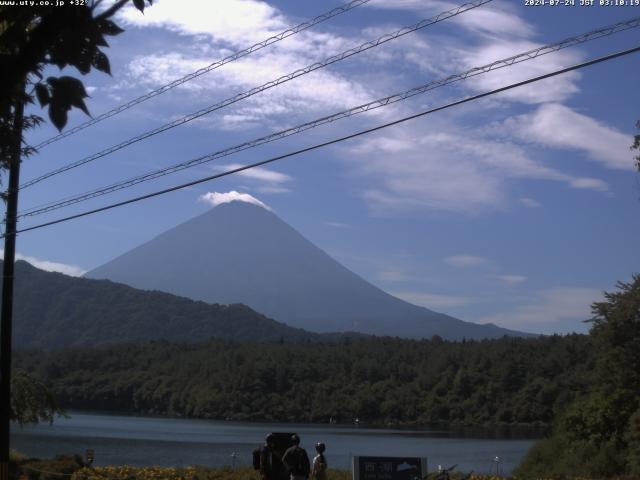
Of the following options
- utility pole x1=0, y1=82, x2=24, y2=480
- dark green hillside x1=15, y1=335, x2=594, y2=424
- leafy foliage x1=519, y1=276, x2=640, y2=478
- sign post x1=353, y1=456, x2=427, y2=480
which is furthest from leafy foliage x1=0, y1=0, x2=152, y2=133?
dark green hillside x1=15, y1=335, x2=594, y2=424

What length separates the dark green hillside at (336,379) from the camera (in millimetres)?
84625

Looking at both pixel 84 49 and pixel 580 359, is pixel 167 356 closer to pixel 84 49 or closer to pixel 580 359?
pixel 580 359

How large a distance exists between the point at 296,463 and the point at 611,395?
2062 centimetres

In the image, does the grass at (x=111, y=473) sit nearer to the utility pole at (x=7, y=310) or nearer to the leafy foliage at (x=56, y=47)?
the utility pole at (x=7, y=310)

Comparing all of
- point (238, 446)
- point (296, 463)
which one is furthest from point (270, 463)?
point (238, 446)

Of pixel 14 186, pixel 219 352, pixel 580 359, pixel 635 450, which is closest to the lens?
pixel 14 186

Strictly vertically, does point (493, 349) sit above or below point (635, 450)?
above

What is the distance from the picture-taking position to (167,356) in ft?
429

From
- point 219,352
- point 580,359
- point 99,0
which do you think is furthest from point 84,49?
point 219,352

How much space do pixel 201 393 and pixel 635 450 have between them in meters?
85.7

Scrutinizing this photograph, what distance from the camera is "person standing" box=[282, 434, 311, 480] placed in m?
14.9

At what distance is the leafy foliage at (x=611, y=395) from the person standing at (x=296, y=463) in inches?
731

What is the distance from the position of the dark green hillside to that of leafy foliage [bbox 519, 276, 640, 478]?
41197mm

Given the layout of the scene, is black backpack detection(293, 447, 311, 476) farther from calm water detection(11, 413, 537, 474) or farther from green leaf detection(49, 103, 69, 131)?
calm water detection(11, 413, 537, 474)
